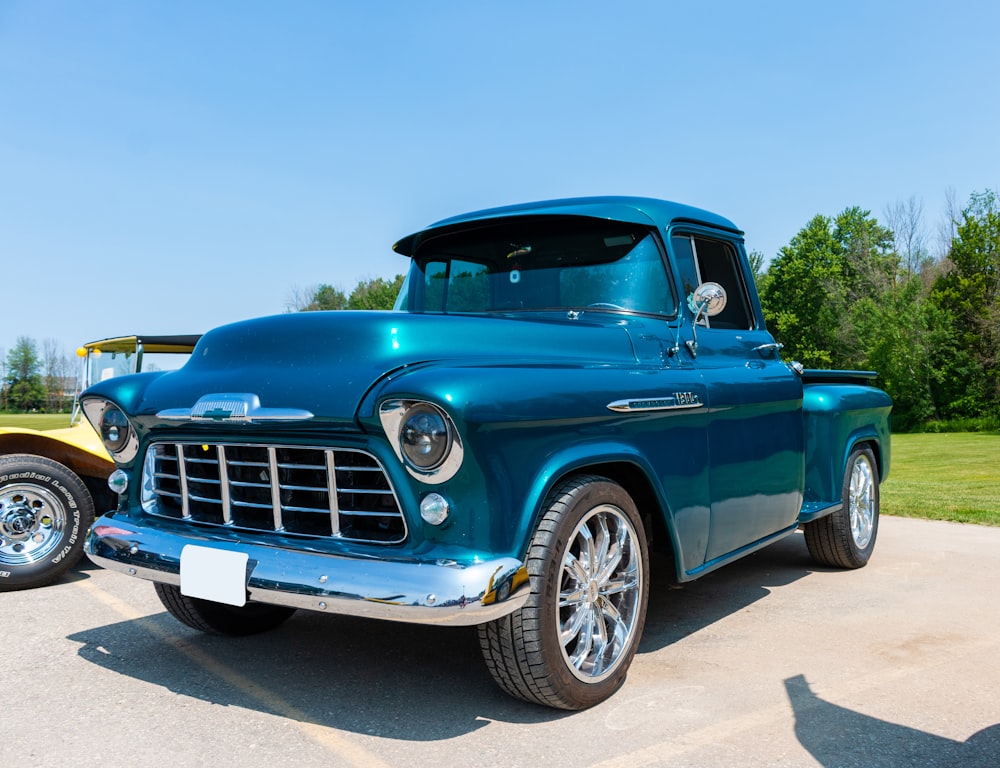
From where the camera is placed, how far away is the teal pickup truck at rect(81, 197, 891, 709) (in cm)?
274

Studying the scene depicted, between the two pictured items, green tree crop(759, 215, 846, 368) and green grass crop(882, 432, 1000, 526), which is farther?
green tree crop(759, 215, 846, 368)

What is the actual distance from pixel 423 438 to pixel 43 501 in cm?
388

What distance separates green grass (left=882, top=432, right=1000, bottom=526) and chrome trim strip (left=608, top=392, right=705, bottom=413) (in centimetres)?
556

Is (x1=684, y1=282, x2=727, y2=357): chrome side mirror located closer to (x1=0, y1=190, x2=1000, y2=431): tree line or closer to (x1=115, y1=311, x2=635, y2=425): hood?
(x1=115, y1=311, x2=635, y2=425): hood

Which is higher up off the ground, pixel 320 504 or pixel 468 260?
pixel 468 260

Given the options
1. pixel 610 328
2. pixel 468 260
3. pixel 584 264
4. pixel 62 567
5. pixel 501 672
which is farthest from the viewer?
pixel 62 567

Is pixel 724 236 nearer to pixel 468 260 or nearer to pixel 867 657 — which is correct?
pixel 468 260

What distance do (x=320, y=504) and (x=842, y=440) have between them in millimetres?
3738

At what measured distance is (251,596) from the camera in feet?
9.48

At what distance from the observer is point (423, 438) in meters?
2.71

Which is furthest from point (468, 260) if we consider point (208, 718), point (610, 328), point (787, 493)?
point (208, 718)

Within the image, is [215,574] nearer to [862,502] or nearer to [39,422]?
[862,502]

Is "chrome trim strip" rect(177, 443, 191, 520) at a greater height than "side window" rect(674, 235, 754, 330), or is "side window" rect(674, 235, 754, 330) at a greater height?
"side window" rect(674, 235, 754, 330)

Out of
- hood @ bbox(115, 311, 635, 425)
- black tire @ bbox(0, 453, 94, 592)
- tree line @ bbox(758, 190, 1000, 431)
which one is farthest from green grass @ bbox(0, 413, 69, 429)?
tree line @ bbox(758, 190, 1000, 431)
